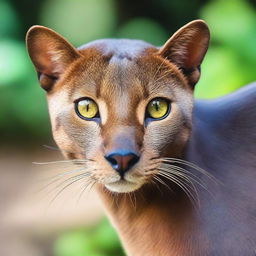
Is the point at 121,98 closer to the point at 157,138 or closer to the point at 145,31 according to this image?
the point at 157,138

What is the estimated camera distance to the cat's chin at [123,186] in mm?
1887

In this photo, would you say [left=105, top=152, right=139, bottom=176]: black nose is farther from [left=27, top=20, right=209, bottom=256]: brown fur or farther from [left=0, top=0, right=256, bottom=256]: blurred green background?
[left=0, top=0, right=256, bottom=256]: blurred green background

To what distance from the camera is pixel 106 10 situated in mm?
6770

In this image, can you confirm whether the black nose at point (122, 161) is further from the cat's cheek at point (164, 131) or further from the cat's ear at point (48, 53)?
the cat's ear at point (48, 53)

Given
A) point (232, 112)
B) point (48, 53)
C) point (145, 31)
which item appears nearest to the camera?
point (48, 53)

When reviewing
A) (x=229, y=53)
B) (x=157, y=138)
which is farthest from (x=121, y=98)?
(x=229, y=53)

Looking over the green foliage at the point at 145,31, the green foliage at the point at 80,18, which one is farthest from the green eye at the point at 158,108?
the green foliage at the point at 80,18

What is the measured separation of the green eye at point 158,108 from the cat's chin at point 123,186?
0.21 m

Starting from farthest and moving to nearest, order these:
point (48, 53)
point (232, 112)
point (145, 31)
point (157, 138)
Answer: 1. point (145, 31)
2. point (232, 112)
3. point (48, 53)
4. point (157, 138)

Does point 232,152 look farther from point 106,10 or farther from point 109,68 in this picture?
point 106,10

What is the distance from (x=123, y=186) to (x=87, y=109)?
25 cm

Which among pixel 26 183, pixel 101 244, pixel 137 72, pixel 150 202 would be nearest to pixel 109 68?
pixel 137 72

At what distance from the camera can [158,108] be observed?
1.96 metres

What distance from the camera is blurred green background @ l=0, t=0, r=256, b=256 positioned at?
391 centimetres
